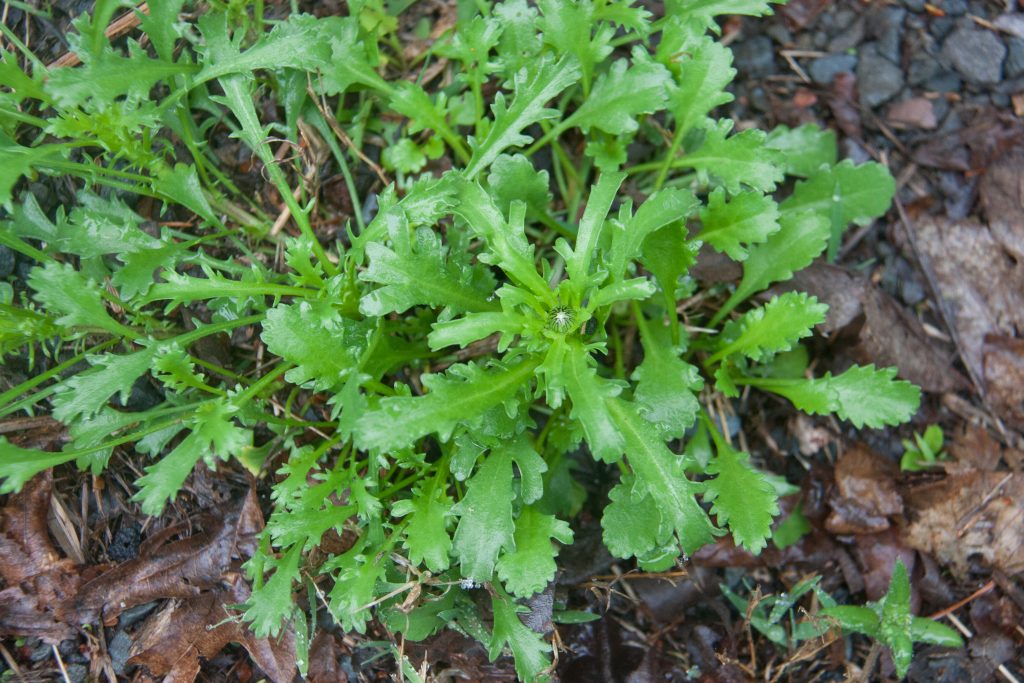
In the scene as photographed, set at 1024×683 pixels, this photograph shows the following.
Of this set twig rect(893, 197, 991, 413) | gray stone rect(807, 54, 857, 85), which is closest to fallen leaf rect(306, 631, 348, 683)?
twig rect(893, 197, 991, 413)

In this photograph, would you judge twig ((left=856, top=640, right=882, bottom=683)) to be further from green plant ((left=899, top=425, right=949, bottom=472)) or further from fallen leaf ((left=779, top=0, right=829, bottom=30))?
fallen leaf ((left=779, top=0, right=829, bottom=30))

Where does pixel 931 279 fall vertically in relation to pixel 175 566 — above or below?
below

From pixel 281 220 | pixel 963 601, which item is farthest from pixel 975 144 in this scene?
pixel 281 220

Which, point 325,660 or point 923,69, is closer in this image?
point 325,660

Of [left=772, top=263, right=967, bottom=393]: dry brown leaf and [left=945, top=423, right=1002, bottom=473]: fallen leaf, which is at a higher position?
[left=772, top=263, right=967, bottom=393]: dry brown leaf

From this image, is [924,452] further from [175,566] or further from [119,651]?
[119,651]

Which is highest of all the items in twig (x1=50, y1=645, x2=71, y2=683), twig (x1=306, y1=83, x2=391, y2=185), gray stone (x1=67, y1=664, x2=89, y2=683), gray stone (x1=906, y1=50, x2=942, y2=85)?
twig (x1=306, y1=83, x2=391, y2=185)
